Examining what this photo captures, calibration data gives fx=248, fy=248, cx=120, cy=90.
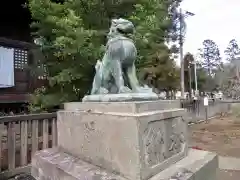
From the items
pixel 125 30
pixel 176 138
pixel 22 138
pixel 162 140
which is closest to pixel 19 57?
pixel 22 138

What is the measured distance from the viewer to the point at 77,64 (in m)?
5.46

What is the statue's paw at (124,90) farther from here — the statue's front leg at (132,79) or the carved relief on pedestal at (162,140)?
the carved relief on pedestal at (162,140)

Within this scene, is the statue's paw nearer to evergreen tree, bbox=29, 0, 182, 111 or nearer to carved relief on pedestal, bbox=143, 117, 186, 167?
carved relief on pedestal, bbox=143, 117, 186, 167

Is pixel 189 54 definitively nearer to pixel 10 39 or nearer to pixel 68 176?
pixel 10 39

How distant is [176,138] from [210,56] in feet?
191

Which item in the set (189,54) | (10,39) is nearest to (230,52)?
(189,54)

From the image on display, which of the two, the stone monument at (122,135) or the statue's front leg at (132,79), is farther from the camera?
the statue's front leg at (132,79)

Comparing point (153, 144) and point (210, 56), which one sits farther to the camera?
point (210, 56)

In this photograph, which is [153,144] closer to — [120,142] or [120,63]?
[120,142]

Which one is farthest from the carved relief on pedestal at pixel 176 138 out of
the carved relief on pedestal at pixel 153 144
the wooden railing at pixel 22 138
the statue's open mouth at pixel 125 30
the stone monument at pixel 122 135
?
the wooden railing at pixel 22 138

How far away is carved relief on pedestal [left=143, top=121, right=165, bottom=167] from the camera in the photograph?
211 cm

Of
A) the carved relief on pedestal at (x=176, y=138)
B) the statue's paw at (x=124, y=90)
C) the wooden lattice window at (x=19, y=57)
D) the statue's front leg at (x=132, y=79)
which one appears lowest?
the carved relief on pedestal at (x=176, y=138)

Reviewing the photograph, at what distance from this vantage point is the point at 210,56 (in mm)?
56562

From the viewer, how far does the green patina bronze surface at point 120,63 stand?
2615 mm
